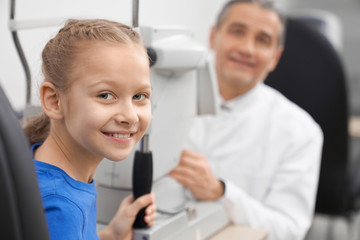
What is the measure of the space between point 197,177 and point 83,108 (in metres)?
0.49

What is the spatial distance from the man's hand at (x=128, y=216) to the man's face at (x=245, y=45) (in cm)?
56

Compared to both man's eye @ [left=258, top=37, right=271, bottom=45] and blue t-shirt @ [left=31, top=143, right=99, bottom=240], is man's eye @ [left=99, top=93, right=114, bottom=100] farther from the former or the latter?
man's eye @ [left=258, top=37, right=271, bottom=45]

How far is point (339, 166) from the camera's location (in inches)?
60.1

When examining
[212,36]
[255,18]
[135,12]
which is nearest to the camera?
[135,12]

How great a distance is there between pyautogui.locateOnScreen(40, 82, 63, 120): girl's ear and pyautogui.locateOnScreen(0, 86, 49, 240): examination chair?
0.32 feet

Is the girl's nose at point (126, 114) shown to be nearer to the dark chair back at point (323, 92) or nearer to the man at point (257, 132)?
the man at point (257, 132)

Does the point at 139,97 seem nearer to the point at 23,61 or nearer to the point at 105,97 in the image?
the point at 105,97

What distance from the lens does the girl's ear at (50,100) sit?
482 mm

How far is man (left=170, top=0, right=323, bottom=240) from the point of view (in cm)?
111

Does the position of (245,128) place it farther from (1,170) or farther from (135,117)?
(1,170)

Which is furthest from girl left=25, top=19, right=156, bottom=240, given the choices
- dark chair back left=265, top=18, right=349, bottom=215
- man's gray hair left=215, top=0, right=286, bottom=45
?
dark chair back left=265, top=18, right=349, bottom=215

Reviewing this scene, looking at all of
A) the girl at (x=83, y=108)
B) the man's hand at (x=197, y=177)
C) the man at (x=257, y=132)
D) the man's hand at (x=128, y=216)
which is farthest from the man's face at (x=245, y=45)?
the girl at (x=83, y=108)

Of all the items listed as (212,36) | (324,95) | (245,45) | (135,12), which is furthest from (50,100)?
(324,95)

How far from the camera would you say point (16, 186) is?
0.38 meters
